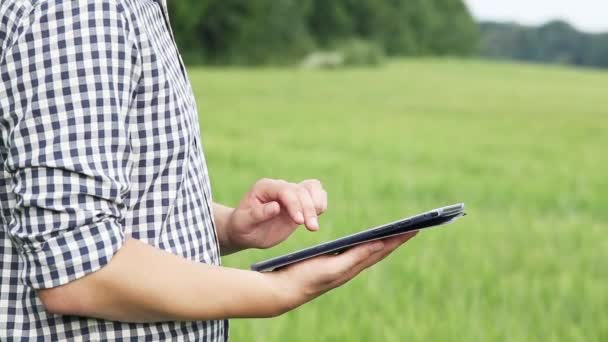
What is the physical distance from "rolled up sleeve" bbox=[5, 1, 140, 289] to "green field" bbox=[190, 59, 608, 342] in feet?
6.56

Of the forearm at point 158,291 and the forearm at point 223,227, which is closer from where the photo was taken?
the forearm at point 158,291

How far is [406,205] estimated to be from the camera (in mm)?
5434

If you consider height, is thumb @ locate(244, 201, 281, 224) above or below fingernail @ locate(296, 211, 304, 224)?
below

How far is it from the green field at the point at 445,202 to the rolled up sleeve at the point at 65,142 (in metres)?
2.00

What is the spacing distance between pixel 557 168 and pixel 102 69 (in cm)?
672

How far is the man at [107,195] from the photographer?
88 centimetres

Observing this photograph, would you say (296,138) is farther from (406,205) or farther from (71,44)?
(71,44)

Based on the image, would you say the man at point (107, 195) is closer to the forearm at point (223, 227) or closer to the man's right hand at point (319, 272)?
the man's right hand at point (319, 272)

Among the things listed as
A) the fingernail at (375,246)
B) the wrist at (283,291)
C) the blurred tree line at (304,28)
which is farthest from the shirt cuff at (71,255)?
the blurred tree line at (304,28)

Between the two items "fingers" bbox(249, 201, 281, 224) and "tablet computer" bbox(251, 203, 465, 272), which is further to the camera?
"fingers" bbox(249, 201, 281, 224)

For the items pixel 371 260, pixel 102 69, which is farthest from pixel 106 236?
pixel 371 260

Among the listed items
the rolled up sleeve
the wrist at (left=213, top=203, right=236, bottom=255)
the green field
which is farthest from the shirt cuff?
the green field

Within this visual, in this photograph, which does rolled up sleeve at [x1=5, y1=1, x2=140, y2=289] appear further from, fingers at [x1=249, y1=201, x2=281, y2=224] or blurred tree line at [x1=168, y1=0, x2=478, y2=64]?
blurred tree line at [x1=168, y1=0, x2=478, y2=64]

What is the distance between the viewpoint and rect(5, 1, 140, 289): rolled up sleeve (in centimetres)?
87
